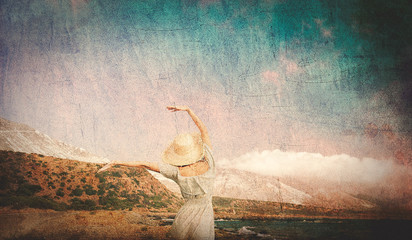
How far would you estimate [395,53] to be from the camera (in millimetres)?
9562

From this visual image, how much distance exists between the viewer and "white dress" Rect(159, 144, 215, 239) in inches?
106

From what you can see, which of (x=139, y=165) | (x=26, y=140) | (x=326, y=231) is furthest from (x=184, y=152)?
(x=326, y=231)

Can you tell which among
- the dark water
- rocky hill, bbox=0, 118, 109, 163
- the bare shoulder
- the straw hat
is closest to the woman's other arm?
the straw hat

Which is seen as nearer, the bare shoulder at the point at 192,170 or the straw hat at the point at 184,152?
the straw hat at the point at 184,152

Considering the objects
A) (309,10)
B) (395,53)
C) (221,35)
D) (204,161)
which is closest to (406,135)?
(395,53)

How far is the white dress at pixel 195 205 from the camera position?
2691 millimetres

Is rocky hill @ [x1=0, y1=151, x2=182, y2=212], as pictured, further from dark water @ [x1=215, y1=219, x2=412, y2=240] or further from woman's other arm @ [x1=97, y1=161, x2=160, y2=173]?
woman's other arm @ [x1=97, y1=161, x2=160, y2=173]

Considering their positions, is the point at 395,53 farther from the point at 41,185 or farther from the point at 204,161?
the point at 41,185

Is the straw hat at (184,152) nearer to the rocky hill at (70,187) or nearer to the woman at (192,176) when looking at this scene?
the woman at (192,176)

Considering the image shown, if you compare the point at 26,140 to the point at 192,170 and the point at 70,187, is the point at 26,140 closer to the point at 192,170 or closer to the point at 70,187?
the point at 70,187

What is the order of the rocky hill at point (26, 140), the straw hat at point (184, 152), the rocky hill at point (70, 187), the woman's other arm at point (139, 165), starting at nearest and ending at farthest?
the woman's other arm at point (139, 165) → the straw hat at point (184, 152) → the rocky hill at point (26, 140) → the rocky hill at point (70, 187)

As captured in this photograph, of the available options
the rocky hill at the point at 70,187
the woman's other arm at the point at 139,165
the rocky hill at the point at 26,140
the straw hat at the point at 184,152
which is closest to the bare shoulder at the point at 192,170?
the straw hat at the point at 184,152

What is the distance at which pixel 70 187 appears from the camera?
17734mm

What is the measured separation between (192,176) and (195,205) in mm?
361
